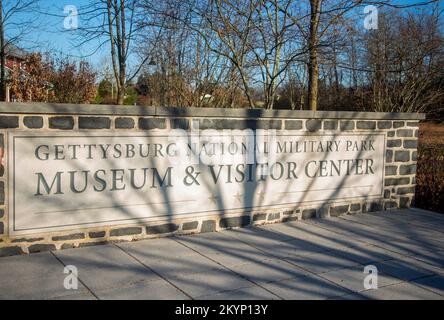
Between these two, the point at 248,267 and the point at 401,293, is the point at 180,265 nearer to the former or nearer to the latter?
the point at 248,267

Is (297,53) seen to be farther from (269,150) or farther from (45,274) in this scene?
(45,274)

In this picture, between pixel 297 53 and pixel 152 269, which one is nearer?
pixel 152 269

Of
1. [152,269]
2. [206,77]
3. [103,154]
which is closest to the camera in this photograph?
[152,269]

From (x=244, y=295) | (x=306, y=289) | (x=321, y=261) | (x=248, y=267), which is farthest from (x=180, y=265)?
(x=321, y=261)

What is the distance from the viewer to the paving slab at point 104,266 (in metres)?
3.76

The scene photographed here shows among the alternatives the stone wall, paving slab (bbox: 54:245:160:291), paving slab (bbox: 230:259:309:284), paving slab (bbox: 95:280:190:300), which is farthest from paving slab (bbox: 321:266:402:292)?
the stone wall

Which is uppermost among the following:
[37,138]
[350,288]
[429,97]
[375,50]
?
[375,50]

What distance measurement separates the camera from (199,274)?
13.2 ft

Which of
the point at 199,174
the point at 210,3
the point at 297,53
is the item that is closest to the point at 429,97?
the point at 297,53

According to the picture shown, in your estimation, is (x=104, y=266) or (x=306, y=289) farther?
(x=104, y=266)

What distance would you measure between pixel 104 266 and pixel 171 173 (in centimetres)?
141

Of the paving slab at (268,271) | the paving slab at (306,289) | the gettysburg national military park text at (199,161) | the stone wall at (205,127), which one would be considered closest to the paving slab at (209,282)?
the paving slab at (268,271)

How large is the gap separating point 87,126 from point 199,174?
141 cm

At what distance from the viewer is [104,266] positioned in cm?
413
